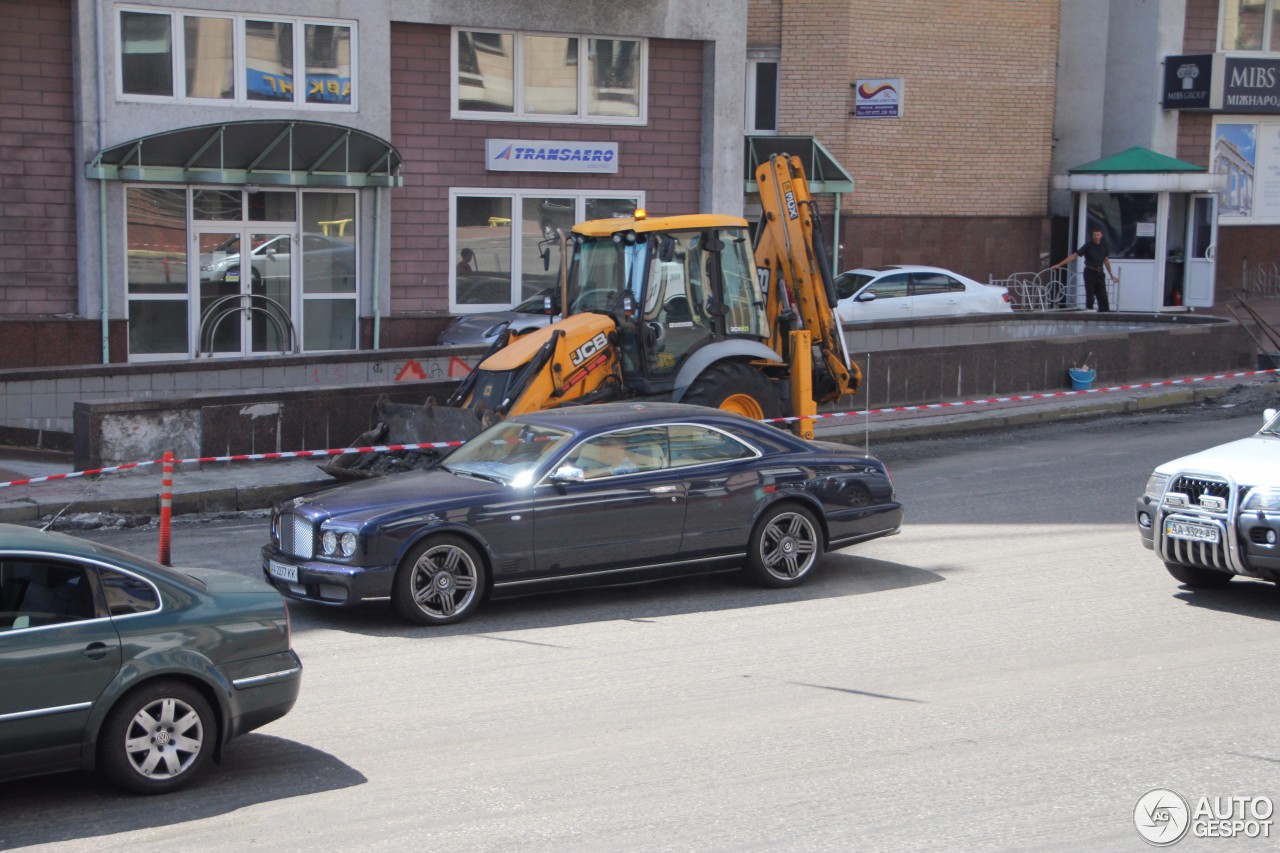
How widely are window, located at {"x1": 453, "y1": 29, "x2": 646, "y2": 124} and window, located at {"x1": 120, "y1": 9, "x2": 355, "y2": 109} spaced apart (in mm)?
2145

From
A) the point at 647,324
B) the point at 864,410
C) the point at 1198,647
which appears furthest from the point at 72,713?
the point at 864,410

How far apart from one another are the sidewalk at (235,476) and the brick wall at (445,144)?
9.38m

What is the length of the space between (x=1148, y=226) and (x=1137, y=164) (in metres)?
1.43

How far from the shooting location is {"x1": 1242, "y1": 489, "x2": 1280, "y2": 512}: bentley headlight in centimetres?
945

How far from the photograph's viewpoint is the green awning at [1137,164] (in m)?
32.6

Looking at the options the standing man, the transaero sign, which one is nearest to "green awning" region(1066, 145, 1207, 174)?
the standing man

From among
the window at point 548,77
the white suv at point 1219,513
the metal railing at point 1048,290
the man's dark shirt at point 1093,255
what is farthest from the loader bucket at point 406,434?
the metal railing at point 1048,290

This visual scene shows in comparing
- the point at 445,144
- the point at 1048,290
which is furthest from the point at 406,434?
the point at 1048,290

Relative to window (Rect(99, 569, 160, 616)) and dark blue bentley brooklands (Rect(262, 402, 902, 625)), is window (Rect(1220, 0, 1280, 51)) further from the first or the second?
window (Rect(99, 569, 160, 616))

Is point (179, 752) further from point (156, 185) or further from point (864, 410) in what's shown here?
point (156, 185)

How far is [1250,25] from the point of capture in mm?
34969

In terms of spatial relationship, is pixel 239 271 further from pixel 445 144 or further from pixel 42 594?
pixel 42 594

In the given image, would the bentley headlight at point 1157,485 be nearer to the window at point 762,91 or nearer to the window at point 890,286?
the window at point 890,286

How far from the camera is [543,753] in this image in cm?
712
